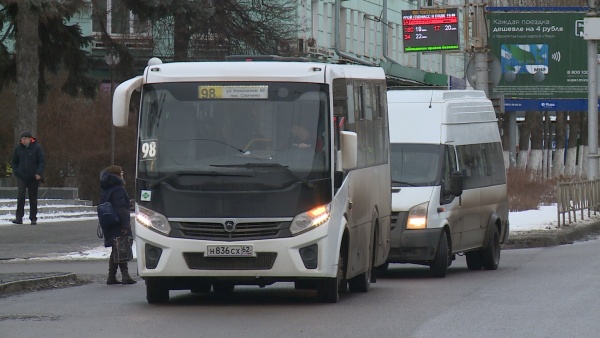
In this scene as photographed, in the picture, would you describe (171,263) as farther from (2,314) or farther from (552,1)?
(552,1)

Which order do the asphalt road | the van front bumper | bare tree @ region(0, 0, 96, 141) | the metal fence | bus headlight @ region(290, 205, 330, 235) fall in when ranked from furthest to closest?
bare tree @ region(0, 0, 96, 141) < the metal fence < the asphalt road < the van front bumper < bus headlight @ region(290, 205, 330, 235)

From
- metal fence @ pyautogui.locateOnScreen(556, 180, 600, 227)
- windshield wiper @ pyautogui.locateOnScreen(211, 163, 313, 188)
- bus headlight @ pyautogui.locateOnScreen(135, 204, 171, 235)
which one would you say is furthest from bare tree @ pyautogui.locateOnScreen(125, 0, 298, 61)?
windshield wiper @ pyautogui.locateOnScreen(211, 163, 313, 188)

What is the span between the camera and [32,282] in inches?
715

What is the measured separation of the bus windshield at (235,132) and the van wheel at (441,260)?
4.80 metres

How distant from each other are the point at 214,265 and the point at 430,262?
5.51 metres

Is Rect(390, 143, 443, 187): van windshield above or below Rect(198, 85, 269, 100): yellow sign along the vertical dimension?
below

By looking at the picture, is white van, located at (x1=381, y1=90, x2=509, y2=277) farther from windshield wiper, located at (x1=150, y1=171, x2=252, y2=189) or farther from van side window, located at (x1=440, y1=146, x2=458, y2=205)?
windshield wiper, located at (x1=150, y1=171, x2=252, y2=189)

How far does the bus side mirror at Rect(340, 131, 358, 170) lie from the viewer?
51.2ft

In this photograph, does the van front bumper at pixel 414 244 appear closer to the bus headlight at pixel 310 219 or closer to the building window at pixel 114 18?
the bus headlight at pixel 310 219

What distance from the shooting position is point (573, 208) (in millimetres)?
32656

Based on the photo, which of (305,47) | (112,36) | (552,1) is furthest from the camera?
(552,1)

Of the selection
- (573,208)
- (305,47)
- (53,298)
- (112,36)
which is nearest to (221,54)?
(112,36)

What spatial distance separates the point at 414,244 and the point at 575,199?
13828 mm

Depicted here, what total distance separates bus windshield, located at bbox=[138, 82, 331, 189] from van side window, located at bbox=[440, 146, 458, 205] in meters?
5.15
